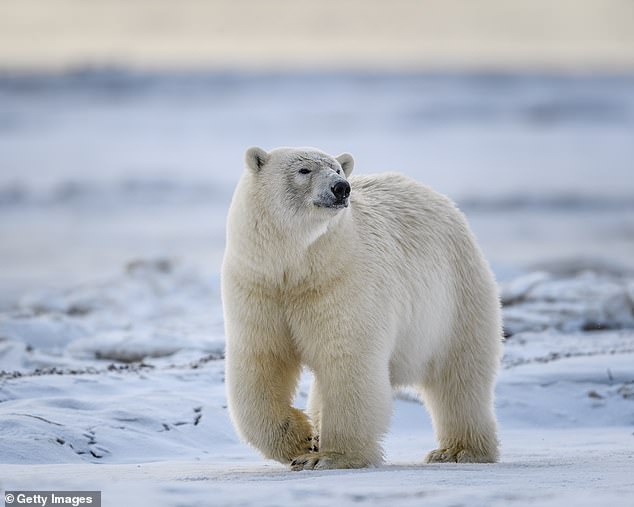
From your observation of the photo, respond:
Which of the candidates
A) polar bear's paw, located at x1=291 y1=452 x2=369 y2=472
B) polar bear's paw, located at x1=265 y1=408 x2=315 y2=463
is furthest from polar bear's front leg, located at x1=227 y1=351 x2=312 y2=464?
polar bear's paw, located at x1=291 y1=452 x2=369 y2=472

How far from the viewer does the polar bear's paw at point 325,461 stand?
4.48 metres

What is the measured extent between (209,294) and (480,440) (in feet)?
16.9

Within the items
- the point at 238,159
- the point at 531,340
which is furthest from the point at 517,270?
the point at 238,159

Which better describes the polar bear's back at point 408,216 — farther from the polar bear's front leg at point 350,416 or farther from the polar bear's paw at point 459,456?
the polar bear's paw at point 459,456

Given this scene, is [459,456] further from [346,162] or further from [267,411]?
[346,162]

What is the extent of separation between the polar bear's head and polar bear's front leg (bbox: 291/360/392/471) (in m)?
0.67

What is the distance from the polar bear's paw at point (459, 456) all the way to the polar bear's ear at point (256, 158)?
1.66 metres

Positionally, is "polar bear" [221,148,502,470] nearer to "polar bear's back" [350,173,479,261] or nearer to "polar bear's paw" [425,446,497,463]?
"polar bear's back" [350,173,479,261]

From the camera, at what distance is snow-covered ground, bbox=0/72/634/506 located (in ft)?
13.5

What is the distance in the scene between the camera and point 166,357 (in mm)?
7324

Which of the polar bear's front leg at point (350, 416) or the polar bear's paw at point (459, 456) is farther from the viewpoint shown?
the polar bear's paw at point (459, 456)

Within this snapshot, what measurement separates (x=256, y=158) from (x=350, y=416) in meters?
1.20

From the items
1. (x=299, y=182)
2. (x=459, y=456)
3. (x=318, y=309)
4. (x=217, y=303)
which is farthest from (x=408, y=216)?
(x=217, y=303)

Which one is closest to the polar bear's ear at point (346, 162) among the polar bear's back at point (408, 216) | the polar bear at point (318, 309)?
the polar bear at point (318, 309)
